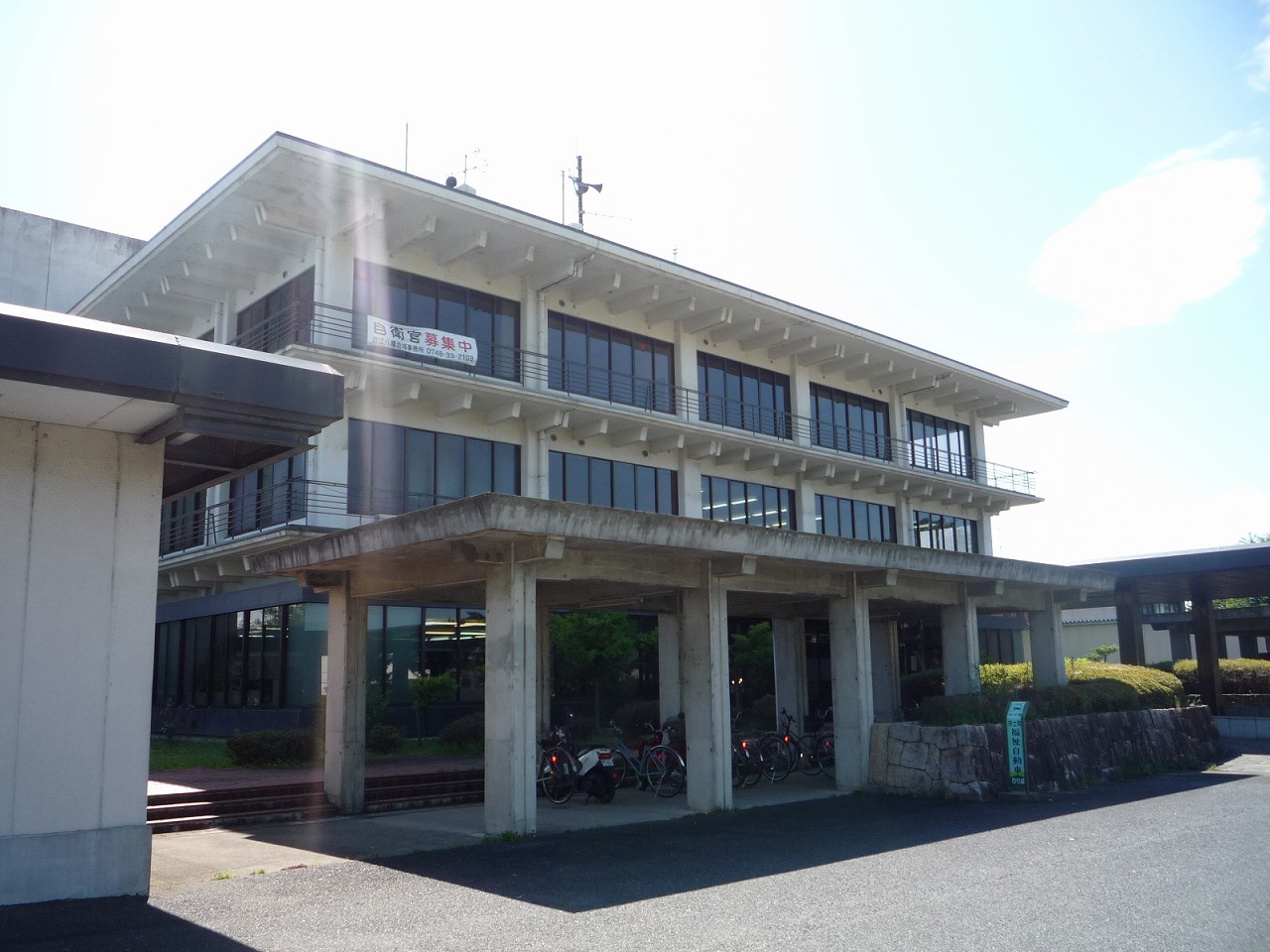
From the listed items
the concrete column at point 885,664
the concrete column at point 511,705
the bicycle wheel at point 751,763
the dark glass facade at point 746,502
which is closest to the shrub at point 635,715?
the dark glass facade at point 746,502

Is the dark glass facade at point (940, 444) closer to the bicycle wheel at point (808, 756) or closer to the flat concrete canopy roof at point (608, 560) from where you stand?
the flat concrete canopy roof at point (608, 560)

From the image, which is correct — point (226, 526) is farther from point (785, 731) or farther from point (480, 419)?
point (785, 731)

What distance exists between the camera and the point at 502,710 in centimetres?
1330

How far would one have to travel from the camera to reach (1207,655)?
29781 mm

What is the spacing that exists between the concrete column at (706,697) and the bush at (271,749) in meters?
9.00

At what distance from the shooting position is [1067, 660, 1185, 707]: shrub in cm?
2333

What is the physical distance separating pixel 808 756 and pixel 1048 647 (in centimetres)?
695

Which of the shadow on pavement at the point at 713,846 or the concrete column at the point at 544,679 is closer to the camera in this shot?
the shadow on pavement at the point at 713,846

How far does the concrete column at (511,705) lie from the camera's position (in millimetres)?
13133

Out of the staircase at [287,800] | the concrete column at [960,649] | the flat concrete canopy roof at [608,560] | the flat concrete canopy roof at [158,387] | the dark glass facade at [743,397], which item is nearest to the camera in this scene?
the flat concrete canopy roof at [158,387]

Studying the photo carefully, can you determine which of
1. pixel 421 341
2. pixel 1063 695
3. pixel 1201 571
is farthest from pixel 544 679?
pixel 1201 571

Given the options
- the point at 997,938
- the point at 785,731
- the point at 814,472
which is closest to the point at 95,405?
the point at 997,938

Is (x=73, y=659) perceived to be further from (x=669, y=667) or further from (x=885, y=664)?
(x=885, y=664)

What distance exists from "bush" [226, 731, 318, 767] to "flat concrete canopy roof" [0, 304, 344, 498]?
1170cm
